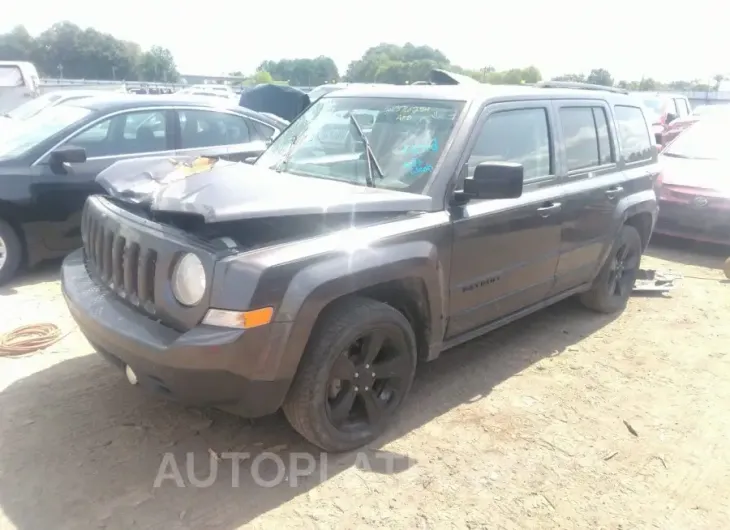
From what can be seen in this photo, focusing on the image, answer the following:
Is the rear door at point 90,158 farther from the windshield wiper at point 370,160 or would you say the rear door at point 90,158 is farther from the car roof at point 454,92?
the windshield wiper at point 370,160

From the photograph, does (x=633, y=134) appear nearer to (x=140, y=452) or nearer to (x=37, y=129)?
(x=140, y=452)

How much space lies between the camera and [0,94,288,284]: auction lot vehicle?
545 cm

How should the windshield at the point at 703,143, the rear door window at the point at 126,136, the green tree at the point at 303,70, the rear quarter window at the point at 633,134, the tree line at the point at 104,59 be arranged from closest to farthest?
the rear quarter window at the point at 633,134
the rear door window at the point at 126,136
the windshield at the point at 703,143
the green tree at the point at 303,70
the tree line at the point at 104,59

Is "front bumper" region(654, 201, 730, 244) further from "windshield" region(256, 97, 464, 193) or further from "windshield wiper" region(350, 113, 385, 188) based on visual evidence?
"windshield wiper" region(350, 113, 385, 188)

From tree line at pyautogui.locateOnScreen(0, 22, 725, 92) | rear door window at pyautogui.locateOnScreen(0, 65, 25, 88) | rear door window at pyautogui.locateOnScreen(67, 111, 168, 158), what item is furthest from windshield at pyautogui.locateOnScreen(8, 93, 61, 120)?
tree line at pyautogui.locateOnScreen(0, 22, 725, 92)

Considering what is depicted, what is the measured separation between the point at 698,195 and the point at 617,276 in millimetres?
3016

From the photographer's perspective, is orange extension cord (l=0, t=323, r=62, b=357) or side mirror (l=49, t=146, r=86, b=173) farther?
side mirror (l=49, t=146, r=86, b=173)

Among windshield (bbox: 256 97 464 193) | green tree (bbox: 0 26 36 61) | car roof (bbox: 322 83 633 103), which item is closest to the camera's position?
windshield (bbox: 256 97 464 193)

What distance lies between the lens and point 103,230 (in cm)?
327

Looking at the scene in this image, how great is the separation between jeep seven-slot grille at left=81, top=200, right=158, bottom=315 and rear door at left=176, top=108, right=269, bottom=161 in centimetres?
284

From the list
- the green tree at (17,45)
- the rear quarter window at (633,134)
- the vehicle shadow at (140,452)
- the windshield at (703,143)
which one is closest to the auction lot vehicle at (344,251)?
the vehicle shadow at (140,452)

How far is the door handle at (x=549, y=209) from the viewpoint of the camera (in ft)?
13.3

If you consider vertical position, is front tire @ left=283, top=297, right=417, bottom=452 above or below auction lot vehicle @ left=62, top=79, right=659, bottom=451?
below

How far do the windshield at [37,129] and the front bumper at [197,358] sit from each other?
11.2 feet
